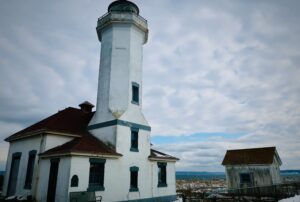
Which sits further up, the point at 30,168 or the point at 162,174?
the point at 30,168

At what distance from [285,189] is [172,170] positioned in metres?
13.2

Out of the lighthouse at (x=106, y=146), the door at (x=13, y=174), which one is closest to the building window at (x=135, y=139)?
the lighthouse at (x=106, y=146)

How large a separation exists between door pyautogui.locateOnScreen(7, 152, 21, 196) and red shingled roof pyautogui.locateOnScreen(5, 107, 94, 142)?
1.67 metres

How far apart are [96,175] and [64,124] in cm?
578

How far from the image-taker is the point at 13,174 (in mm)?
20250

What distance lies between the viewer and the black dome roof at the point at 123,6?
2256 centimetres

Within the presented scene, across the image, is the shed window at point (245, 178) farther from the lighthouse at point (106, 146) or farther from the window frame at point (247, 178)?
the lighthouse at point (106, 146)

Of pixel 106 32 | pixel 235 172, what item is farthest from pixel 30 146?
pixel 235 172

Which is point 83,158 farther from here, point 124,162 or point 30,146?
point 30,146

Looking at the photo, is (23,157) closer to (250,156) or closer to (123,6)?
(123,6)

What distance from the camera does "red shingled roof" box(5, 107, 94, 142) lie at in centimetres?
1856

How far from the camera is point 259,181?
2788 centimetres

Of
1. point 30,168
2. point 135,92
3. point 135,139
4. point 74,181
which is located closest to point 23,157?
point 30,168

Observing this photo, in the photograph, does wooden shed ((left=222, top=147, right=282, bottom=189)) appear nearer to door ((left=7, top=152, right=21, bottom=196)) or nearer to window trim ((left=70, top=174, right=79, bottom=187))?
window trim ((left=70, top=174, right=79, bottom=187))
